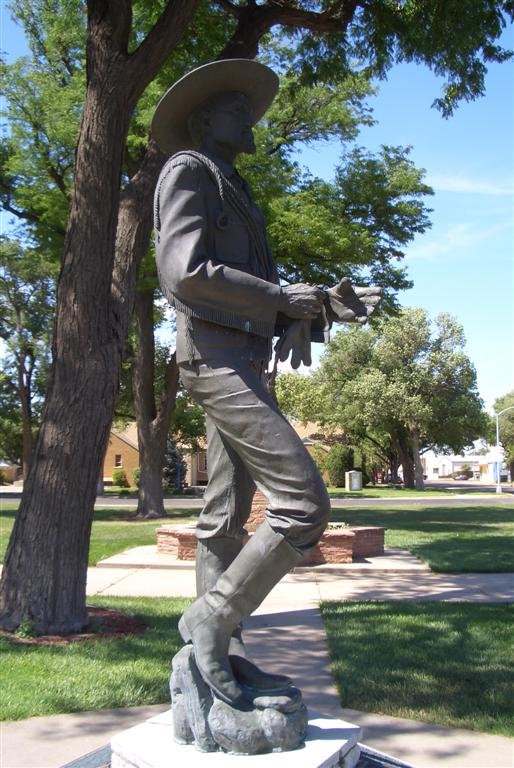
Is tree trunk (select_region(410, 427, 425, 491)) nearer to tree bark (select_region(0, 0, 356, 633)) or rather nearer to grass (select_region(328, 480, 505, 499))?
grass (select_region(328, 480, 505, 499))

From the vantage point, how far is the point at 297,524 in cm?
298

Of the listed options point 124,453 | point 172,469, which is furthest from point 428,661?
point 124,453

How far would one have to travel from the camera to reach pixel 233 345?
328cm

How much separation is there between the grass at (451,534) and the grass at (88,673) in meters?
5.87

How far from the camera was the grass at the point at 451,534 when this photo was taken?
37.4ft

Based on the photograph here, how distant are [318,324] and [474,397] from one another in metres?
41.1

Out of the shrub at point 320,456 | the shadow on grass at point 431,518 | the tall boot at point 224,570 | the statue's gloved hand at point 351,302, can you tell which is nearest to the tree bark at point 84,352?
the tall boot at point 224,570

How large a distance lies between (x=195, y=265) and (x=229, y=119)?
83 centimetres

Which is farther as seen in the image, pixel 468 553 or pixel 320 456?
pixel 320 456

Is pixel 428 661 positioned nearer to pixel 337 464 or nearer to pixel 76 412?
pixel 76 412

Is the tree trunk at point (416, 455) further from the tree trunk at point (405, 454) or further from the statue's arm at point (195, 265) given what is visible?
the statue's arm at point (195, 265)

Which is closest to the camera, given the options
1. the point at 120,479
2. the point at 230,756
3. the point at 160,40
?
the point at 230,756

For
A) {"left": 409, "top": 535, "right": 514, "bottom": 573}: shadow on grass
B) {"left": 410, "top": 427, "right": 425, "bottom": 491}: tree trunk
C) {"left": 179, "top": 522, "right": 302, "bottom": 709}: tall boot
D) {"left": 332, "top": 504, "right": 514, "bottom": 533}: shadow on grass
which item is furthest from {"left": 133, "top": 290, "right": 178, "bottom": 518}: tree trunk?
{"left": 410, "top": 427, "right": 425, "bottom": 491}: tree trunk

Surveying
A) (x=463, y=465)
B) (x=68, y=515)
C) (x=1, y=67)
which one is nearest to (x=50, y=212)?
(x=1, y=67)
